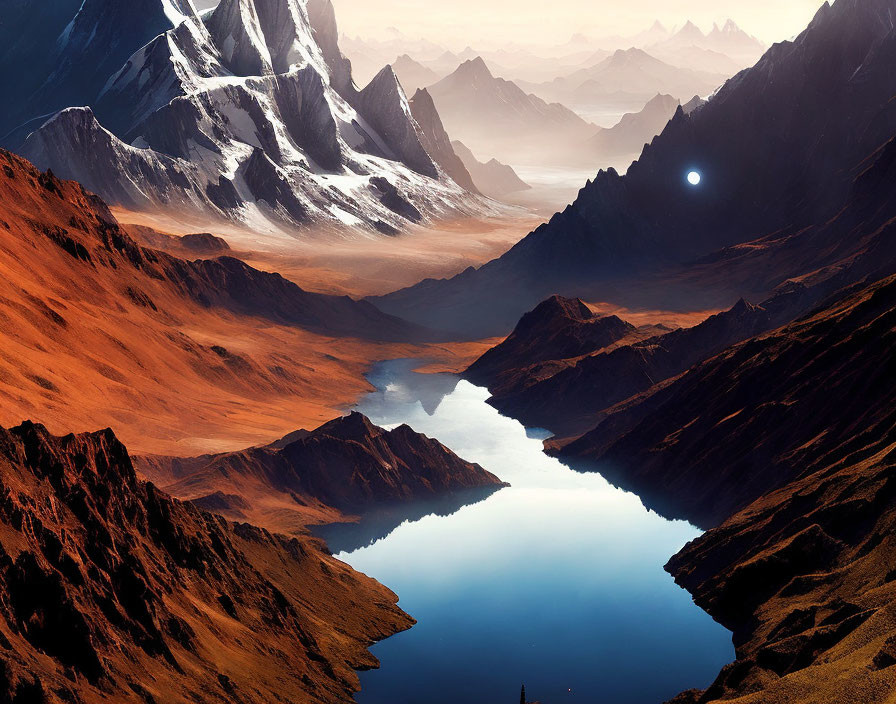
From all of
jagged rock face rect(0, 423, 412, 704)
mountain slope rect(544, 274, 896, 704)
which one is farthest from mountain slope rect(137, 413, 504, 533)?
jagged rock face rect(0, 423, 412, 704)

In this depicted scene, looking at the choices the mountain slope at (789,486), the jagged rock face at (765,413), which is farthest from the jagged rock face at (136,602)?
the jagged rock face at (765,413)

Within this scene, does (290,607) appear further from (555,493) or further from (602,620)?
(555,493)

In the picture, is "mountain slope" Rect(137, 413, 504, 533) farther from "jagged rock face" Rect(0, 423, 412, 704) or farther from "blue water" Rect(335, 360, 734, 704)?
"jagged rock face" Rect(0, 423, 412, 704)

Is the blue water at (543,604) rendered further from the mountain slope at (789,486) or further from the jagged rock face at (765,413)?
the jagged rock face at (765,413)

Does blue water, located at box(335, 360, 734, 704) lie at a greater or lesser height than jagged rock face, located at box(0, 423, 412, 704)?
greater

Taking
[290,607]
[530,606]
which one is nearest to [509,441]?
[530,606]
